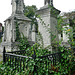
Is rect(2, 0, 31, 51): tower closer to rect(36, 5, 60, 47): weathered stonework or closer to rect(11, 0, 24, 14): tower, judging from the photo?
rect(11, 0, 24, 14): tower

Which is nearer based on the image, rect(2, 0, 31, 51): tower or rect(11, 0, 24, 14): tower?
rect(2, 0, 31, 51): tower

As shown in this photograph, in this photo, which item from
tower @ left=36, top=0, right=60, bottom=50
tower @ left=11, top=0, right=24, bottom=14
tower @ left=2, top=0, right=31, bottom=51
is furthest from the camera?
tower @ left=11, top=0, right=24, bottom=14

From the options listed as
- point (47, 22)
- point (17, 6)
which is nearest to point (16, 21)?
point (17, 6)

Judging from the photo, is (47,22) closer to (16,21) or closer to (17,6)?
(16,21)

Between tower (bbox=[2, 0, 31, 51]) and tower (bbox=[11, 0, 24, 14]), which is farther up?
tower (bbox=[11, 0, 24, 14])

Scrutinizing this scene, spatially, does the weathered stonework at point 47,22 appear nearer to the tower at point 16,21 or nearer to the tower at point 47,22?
the tower at point 47,22

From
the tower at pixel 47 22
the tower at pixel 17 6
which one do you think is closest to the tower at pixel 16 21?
the tower at pixel 17 6

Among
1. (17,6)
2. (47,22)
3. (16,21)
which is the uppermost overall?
(17,6)

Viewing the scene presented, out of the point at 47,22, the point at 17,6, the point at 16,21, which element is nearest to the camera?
the point at 47,22

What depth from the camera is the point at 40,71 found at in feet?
7.65

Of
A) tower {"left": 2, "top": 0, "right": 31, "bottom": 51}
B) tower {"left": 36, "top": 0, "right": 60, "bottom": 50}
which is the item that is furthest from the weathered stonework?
tower {"left": 2, "top": 0, "right": 31, "bottom": 51}

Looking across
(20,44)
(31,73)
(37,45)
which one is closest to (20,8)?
(20,44)

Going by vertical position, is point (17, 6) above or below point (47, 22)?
above

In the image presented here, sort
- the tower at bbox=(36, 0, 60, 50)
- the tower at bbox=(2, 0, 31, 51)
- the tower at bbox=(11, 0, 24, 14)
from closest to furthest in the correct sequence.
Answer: the tower at bbox=(36, 0, 60, 50) < the tower at bbox=(2, 0, 31, 51) < the tower at bbox=(11, 0, 24, 14)
